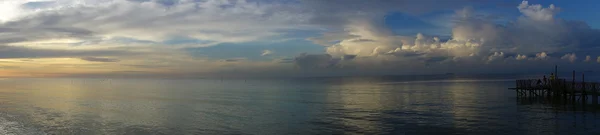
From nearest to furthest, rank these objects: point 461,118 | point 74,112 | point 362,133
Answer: point 362,133, point 461,118, point 74,112

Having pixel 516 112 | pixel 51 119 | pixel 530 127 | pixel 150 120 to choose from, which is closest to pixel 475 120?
pixel 530 127

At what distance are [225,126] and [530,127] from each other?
23.4 meters

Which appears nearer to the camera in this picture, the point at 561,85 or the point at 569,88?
the point at 569,88

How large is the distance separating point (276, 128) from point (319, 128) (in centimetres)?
336

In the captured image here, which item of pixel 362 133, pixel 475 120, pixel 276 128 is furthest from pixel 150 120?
pixel 475 120

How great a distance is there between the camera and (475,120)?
37.1m

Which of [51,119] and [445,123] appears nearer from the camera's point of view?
[445,123]

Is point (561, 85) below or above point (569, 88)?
above

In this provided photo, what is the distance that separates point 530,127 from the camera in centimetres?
3272

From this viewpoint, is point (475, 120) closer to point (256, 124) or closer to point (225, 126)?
point (256, 124)

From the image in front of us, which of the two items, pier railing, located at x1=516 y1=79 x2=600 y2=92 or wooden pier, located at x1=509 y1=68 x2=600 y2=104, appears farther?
pier railing, located at x1=516 y1=79 x2=600 y2=92

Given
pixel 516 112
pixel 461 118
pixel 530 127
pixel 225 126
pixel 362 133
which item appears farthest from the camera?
pixel 516 112

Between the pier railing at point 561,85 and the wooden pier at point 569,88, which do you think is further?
the pier railing at point 561,85

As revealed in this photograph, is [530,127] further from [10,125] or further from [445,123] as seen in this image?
[10,125]
